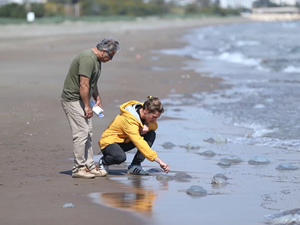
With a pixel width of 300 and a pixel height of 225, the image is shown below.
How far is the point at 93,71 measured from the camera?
579 cm

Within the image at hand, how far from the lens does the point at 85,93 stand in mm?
5738

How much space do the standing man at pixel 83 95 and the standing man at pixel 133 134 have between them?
19cm

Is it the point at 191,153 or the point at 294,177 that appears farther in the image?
the point at 191,153

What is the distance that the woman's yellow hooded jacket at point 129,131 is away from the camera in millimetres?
5820

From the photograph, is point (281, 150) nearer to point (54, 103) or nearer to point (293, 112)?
point (293, 112)

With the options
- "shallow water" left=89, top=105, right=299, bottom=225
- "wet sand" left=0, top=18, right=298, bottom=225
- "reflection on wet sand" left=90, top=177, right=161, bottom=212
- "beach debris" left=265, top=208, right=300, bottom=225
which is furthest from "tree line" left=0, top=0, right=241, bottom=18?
"beach debris" left=265, top=208, right=300, bottom=225

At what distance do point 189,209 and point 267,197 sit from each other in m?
0.78

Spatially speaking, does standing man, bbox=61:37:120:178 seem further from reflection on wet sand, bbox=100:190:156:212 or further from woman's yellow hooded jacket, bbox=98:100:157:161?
reflection on wet sand, bbox=100:190:156:212

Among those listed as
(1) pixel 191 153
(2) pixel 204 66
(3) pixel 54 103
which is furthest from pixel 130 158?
(2) pixel 204 66

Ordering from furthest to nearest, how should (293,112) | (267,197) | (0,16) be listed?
(0,16) → (293,112) → (267,197)

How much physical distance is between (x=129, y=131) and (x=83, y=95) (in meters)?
0.57

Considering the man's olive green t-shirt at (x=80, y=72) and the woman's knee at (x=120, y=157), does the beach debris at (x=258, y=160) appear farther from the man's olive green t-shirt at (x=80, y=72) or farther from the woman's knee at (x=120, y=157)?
the man's olive green t-shirt at (x=80, y=72)

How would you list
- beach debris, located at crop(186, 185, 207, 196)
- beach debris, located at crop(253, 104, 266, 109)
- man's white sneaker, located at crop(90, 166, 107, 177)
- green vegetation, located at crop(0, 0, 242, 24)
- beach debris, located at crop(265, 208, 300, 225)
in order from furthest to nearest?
green vegetation, located at crop(0, 0, 242, 24)
beach debris, located at crop(253, 104, 266, 109)
man's white sneaker, located at crop(90, 166, 107, 177)
beach debris, located at crop(186, 185, 207, 196)
beach debris, located at crop(265, 208, 300, 225)

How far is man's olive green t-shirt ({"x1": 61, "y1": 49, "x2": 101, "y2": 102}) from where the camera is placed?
5668mm
